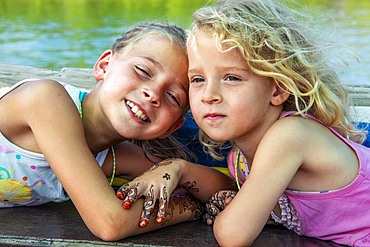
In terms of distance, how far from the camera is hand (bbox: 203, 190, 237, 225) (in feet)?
6.81

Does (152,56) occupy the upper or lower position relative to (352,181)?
upper

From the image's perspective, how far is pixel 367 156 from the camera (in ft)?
6.56

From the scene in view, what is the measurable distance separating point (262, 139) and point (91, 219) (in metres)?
0.51

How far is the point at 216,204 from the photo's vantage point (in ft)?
6.91

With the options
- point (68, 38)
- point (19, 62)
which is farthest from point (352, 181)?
point (68, 38)

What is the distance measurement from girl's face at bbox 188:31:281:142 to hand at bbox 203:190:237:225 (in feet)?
0.85

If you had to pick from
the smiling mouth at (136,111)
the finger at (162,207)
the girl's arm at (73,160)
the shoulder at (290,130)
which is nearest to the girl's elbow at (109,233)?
the girl's arm at (73,160)

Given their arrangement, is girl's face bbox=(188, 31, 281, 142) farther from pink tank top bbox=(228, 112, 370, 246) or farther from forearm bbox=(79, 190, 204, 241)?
forearm bbox=(79, 190, 204, 241)

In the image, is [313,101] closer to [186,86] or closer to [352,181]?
[352,181]

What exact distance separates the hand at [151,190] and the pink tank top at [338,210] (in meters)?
0.35

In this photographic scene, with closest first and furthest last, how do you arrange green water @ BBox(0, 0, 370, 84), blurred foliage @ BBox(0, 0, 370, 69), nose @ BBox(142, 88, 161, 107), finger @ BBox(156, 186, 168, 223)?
finger @ BBox(156, 186, 168, 223)
nose @ BBox(142, 88, 161, 107)
green water @ BBox(0, 0, 370, 84)
blurred foliage @ BBox(0, 0, 370, 69)

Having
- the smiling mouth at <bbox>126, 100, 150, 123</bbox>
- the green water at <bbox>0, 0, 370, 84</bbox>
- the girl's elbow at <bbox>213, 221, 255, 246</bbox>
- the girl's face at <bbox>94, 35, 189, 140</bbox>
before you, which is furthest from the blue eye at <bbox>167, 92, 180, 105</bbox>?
the green water at <bbox>0, 0, 370, 84</bbox>

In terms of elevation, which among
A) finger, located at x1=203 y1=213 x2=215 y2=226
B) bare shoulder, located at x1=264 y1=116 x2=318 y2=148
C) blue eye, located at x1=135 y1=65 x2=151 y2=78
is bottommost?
finger, located at x1=203 y1=213 x2=215 y2=226

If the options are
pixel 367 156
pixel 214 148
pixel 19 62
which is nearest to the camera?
pixel 367 156
